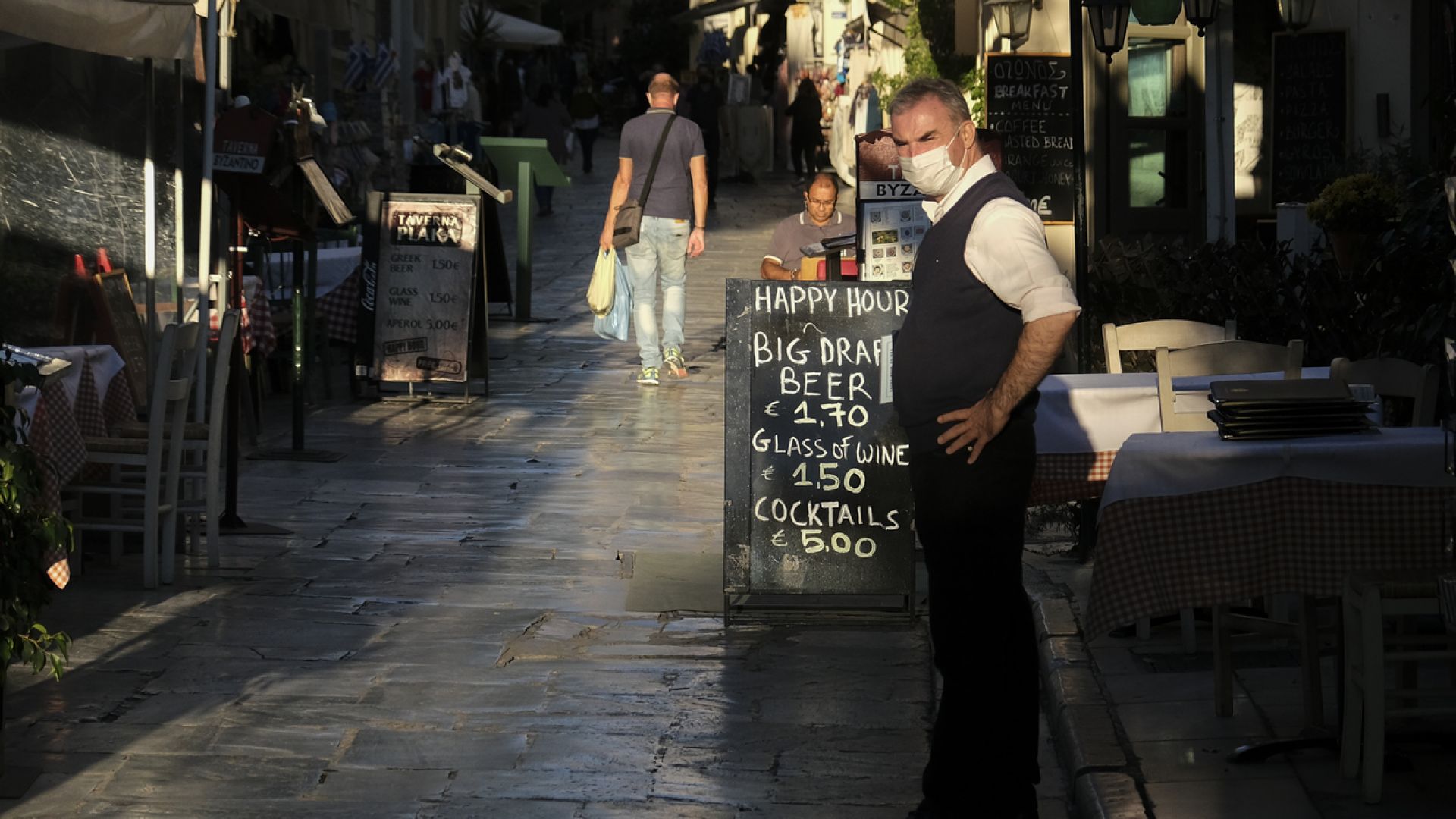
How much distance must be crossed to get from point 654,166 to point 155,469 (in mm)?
6294

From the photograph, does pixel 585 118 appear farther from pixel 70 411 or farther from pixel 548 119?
pixel 70 411

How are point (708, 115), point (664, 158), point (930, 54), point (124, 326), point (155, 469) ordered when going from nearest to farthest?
point (155, 469)
point (124, 326)
point (664, 158)
point (930, 54)
point (708, 115)

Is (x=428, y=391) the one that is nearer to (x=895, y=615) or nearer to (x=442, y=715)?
(x=895, y=615)

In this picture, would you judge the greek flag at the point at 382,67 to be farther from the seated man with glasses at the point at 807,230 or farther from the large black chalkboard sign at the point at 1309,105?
the seated man with glasses at the point at 807,230

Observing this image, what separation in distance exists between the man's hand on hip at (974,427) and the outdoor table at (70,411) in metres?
2.99

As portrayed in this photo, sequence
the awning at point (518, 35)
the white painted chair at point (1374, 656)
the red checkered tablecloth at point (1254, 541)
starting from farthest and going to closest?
the awning at point (518, 35), the red checkered tablecloth at point (1254, 541), the white painted chair at point (1374, 656)

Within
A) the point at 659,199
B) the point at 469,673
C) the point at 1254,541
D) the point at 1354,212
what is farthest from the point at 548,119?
the point at 1254,541

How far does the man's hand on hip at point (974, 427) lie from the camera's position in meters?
4.99

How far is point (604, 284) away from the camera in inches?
548

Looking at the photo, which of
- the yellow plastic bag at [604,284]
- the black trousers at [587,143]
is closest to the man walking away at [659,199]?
the yellow plastic bag at [604,284]

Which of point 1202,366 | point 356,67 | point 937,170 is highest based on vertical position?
point 356,67

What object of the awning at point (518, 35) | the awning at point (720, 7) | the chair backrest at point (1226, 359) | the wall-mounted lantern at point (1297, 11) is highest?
the awning at point (518, 35)

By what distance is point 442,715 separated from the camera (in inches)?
247

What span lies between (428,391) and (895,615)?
713 centimetres
